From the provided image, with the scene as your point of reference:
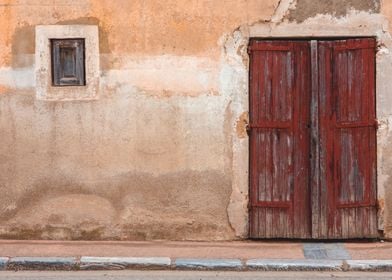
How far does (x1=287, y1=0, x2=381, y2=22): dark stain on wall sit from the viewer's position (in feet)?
28.5

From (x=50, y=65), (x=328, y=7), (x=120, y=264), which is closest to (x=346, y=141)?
(x=328, y=7)

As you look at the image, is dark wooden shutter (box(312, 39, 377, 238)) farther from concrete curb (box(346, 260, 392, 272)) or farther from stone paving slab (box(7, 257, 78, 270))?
stone paving slab (box(7, 257, 78, 270))

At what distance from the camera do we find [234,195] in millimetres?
8828

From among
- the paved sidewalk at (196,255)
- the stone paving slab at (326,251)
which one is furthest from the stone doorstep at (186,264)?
the stone paving slab at (326,251)

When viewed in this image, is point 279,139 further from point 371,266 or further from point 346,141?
point 371,266

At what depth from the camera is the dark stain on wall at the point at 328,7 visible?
8.69 meters

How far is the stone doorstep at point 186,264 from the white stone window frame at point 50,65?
1.99 metres

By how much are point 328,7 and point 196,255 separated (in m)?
3.15

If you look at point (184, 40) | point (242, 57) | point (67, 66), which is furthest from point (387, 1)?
point (67, 66)

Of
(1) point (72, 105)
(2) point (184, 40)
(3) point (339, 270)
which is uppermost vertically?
(2) point (184, 40)

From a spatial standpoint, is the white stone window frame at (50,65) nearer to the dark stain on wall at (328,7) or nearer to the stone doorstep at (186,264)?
the stone doorstep at (186,264)

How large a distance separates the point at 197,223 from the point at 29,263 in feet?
6.59

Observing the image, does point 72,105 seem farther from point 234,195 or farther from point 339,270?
point 339,270
